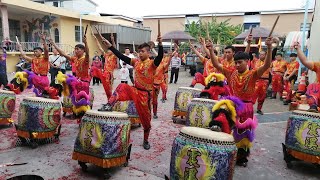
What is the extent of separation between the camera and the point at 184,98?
7.00 m

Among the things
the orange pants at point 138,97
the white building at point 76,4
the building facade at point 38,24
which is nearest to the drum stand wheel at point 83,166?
the orange pants at point 138,97

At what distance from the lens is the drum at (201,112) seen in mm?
5527

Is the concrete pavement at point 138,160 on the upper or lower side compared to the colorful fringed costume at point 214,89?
lower

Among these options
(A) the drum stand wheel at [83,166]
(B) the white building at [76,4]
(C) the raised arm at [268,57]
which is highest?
(B) the white building at [76,4]

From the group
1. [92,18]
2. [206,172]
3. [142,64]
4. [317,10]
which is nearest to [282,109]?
[317,10]

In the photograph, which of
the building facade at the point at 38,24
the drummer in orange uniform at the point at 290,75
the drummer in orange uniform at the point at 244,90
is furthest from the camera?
the building facade at the point at 38,24

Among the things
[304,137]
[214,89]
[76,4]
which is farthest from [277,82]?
[76,4]

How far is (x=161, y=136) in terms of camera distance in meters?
5.96

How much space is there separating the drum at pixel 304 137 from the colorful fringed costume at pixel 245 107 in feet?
1.98

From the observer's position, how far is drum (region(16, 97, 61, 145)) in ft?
16.0

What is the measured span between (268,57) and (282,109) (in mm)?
6088

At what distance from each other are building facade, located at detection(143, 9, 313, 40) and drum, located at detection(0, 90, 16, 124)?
79.1ft

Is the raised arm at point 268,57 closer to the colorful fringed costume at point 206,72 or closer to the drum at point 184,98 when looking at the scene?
the drum at point 184,98

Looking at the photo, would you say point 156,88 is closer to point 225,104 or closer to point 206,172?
point 225,104
